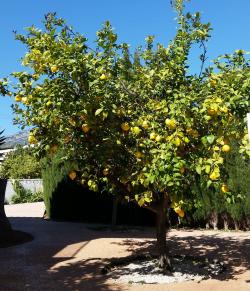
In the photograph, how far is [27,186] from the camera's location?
33188 mm

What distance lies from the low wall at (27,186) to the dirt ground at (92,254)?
16157 millimetres

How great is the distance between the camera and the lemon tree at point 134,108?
6.27 meters

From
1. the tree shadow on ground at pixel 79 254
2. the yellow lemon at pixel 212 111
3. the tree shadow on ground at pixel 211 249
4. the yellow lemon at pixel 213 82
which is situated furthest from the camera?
the tree shadow on ground at pixel 211 249

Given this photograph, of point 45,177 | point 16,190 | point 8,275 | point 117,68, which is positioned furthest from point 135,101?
point 16,190

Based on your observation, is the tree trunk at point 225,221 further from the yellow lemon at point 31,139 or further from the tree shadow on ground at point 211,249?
the yellow lemon at point 31,139

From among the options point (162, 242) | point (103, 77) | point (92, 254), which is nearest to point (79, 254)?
point (92, 254)

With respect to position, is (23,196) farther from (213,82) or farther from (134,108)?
(213,82)

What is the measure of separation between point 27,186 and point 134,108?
1047 inches

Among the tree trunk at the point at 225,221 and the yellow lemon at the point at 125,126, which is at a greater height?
the yellow lemon at the point at 125,126

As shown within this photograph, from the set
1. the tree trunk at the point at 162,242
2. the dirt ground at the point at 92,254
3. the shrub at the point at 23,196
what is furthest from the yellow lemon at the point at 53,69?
the shrub at the point at 23,196

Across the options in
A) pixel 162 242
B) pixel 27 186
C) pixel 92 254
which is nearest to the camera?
pixel 162 242

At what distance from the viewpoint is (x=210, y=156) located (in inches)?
254

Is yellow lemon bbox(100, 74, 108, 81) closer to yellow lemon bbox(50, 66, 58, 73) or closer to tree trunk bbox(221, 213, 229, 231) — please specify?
yellow lemon bbox(50, 66, 58, 73)

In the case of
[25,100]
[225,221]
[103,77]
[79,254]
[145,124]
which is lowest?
[79,254]
